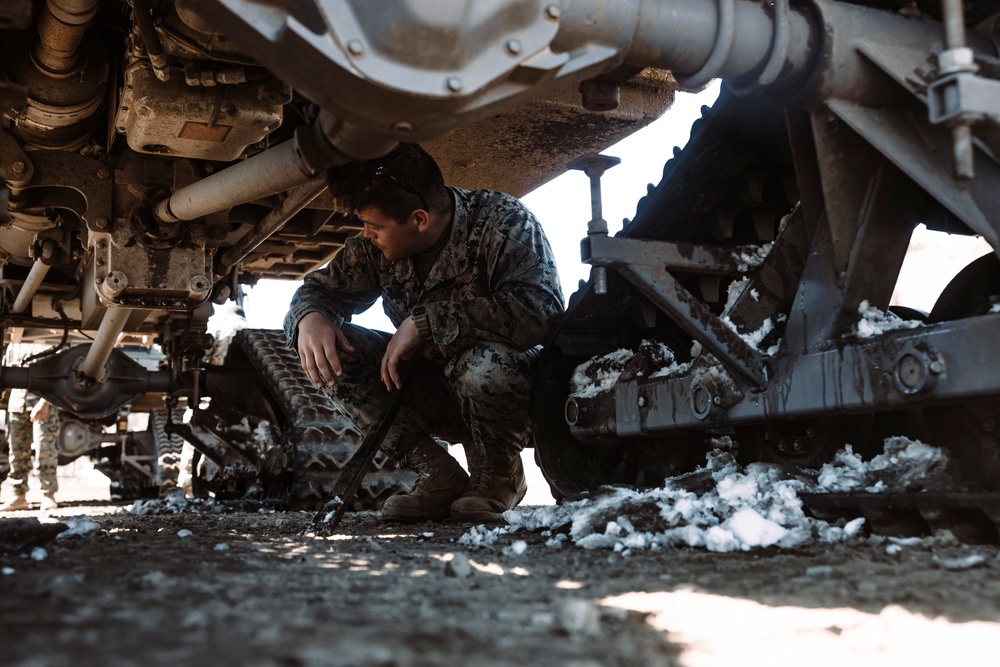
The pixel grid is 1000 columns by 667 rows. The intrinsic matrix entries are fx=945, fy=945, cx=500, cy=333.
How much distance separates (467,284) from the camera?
3.10m

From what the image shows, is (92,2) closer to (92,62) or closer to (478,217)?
(92,62)

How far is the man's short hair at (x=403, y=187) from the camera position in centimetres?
294

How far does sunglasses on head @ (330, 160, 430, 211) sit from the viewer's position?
9.05 ft

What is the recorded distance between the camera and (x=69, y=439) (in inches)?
334

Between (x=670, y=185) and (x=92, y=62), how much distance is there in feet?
6.11

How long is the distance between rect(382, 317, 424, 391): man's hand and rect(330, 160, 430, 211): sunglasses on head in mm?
418

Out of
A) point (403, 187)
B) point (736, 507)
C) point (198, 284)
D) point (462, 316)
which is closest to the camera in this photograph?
point (736, 507)

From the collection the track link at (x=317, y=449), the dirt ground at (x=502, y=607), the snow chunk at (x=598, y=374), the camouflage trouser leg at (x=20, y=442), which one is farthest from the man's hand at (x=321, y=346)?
the camouflage trouser leg at (x=20, y=442)

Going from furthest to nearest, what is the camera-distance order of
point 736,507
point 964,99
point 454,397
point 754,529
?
1. point 454,397
2. point 736,507
3. point 754,529
4. point 964,99

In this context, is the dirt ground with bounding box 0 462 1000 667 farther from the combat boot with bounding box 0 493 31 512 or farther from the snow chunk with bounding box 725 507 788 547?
the combat boot with bounding box 0 493 31 512

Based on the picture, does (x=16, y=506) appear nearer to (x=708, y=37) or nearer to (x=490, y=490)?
(x=490, y=490)

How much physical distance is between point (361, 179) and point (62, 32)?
36.4 inches

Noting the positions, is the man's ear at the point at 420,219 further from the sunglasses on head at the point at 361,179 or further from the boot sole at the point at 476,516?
the boot sole at the point at 476,516

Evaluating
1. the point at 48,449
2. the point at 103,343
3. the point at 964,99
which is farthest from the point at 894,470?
the point at 48,449
